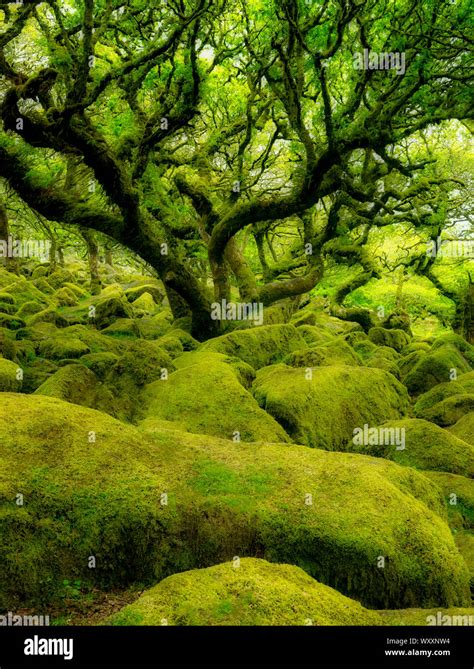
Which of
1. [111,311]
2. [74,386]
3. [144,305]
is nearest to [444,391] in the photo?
[74,386]

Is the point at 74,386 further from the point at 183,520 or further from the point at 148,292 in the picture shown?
the point at 148,292

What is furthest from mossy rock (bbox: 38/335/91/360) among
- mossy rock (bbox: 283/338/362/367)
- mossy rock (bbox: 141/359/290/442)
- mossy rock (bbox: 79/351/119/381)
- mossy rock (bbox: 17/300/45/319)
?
mossy rock (bbox: 17/300/45/319)

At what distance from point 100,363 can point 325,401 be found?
4675 mm

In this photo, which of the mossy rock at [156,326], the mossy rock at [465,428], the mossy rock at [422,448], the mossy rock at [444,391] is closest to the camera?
the mossy rock at [422,448]

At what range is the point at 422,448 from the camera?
845 cm

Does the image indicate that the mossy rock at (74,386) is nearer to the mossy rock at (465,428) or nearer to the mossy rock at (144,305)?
the mossy rock at (465,428)

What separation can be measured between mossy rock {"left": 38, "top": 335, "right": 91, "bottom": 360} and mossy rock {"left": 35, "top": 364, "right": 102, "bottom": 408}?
11.9 ft

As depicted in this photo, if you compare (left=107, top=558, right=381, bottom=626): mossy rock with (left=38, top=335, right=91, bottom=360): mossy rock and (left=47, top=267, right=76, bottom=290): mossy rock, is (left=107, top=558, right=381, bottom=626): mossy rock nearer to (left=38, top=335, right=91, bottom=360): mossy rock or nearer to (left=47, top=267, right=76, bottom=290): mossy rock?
(left=38, top=335, right=91, bottom=360): mossy rock

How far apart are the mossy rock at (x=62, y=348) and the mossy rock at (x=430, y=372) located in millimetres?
8861

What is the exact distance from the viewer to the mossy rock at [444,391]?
12867 mm

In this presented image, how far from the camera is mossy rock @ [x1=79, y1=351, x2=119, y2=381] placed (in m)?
10.6

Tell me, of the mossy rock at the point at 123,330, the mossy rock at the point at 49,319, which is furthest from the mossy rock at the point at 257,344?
the mossy rock at the point at 49,319

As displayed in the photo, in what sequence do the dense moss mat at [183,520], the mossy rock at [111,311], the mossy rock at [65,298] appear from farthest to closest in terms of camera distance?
1. the mossy rock at [65,298]
2. the mossy rock at [111,311]
3. the dense moss mat at [183,520]
